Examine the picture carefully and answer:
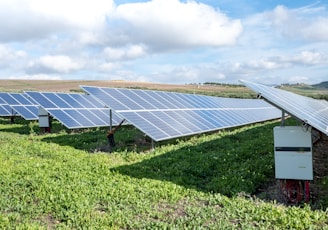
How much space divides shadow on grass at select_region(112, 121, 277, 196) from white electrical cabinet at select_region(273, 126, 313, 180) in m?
0.96

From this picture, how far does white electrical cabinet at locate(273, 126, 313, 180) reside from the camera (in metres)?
6.86

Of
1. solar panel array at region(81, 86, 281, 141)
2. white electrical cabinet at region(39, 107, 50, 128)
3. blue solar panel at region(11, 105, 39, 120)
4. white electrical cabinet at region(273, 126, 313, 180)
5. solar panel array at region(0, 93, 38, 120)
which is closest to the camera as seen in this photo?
white electrical cabinet at region(273, 126, 313, 180)

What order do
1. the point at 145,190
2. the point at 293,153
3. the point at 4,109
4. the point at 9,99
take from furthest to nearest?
the point at 9,99 < the point at 4,109 < the point at 145,190 < the point at 293,153

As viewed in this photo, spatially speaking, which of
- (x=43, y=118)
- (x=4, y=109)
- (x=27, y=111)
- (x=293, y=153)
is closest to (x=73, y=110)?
(x=43, y=118)

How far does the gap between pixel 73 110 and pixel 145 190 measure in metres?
12.6

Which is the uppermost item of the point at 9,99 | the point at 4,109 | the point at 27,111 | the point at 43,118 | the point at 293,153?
the point at 9,99

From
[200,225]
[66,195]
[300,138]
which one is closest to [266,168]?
[300,138]

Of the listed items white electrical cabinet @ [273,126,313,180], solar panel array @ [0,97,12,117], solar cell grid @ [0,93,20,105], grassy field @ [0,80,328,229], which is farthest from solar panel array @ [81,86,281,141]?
solar panel array @ [0,97,12,117]

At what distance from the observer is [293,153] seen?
22.8 feet

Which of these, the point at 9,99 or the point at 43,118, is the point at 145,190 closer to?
the point at 43,118

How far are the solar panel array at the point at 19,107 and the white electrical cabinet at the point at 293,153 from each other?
62.3ft

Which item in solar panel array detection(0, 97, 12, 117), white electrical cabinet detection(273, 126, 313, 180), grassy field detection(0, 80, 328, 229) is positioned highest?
solar panel array detection(0, 97, 12, 117)

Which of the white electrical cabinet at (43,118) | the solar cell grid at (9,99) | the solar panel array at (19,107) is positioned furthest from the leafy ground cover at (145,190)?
the solar cell grid at (9,99)

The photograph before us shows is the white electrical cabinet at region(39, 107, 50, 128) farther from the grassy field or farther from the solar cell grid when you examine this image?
the solar cell grid
